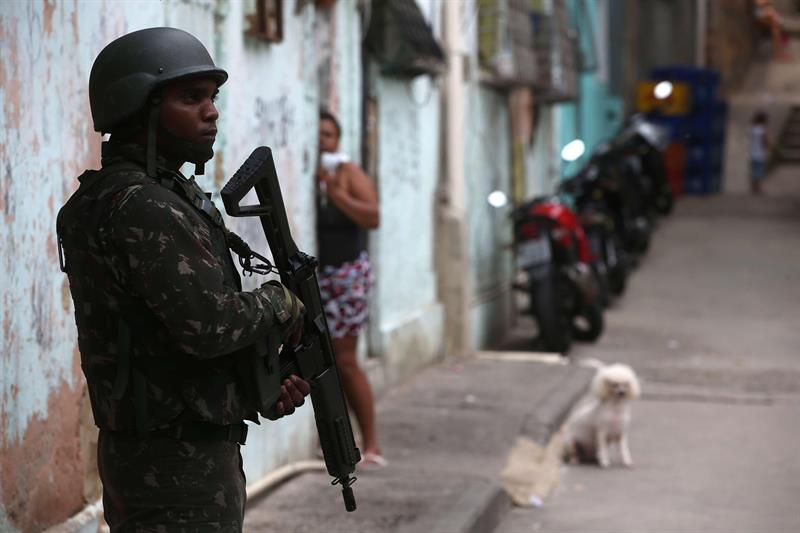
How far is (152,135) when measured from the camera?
3014 mm

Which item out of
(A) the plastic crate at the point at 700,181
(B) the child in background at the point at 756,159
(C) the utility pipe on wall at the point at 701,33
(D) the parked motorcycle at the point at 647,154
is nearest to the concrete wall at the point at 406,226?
(D) the parked motorcycle at the point at 647,154

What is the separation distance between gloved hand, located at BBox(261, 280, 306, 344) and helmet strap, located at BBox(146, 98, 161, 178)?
0.36m

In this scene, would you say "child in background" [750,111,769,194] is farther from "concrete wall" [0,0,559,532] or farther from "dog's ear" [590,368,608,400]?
"dog's ear" [590,368,608,400]

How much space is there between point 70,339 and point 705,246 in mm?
13360

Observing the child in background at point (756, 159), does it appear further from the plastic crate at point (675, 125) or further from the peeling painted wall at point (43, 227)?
the peeling painted wall at point (43, 227)

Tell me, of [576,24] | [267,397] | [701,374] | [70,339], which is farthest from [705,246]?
[267,397]

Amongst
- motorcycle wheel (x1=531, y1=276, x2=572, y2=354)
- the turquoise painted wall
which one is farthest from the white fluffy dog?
the turquoise painted wall

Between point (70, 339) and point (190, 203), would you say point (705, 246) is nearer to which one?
point (70, 339)

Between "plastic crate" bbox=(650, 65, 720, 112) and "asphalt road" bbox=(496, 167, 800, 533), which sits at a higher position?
"plastic crate" bbox=(650, 65, 720, 112)

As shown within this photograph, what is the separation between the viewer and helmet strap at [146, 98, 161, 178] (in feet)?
9.78

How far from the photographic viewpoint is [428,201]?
10.2 meters

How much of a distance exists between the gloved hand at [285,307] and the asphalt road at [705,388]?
3.19 meters

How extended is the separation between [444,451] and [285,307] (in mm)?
4372

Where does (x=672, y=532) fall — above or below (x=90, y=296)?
below
